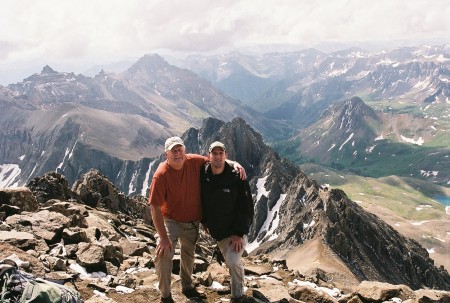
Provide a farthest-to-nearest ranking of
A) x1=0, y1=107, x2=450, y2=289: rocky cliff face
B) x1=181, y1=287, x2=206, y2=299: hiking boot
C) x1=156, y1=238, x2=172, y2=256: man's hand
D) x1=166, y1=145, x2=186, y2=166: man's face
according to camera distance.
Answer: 1. x1=0, y1=107, x2=450, y2=289: rocky cliff face
2. x1=181, y1=287, x2=206, y2=299: hiking boot
3. x1=156, y1=238, x2=172, y2=256: man's hand
4. x1=166, y1=145, x2=186, y2=166: man's face

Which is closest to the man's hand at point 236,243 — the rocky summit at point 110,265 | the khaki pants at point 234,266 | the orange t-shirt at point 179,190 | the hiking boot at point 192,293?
the khaki pants at point 234,266

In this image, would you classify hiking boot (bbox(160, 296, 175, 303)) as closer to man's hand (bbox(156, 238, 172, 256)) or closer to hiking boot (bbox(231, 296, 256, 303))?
man's hand (bbox(156, 238, 172, 256))

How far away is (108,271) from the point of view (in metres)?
20.1

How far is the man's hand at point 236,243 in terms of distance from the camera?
15.0 m

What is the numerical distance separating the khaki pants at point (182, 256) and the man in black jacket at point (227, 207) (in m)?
0.94

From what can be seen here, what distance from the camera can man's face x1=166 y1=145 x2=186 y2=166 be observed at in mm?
14617

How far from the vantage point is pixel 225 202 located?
1501 centimetres

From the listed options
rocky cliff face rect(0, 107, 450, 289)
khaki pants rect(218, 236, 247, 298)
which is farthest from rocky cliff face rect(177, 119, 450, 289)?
khaki pants rect(218, 236, 247, 298)

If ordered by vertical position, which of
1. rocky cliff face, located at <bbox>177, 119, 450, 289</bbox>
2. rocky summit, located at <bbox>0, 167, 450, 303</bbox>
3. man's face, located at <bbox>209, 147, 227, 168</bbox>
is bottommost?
rocky cliff face, located at <bbox>177, 119, 450, 289</bbox>

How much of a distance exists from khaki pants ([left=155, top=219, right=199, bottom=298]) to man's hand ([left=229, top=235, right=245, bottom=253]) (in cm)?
164

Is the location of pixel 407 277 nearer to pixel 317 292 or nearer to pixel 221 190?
pixel 317 292

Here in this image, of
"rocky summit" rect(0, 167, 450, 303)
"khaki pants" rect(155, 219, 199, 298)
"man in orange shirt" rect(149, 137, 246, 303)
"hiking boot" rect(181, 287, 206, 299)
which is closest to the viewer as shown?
"man in orange shirt" rect(149, 137, 246, 303)

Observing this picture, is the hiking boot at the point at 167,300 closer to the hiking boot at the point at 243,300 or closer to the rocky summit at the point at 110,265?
the rocky summit at the point at 110,265

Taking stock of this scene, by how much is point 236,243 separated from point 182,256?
2.49 metres
